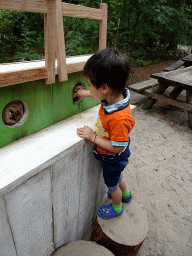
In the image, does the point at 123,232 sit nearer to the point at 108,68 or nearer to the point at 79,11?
the point at 108,68

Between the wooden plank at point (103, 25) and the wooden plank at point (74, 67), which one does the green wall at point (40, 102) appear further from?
the wooden plank at point (103, 25)

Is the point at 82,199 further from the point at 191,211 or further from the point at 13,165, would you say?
the point at 191,211

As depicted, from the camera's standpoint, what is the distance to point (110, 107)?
1089mm

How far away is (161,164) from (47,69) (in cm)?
244

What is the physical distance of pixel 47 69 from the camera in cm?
101

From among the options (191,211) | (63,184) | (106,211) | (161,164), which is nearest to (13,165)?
(63,184)

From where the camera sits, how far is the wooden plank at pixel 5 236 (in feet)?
2.80

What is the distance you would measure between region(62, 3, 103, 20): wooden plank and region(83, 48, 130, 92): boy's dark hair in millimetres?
273

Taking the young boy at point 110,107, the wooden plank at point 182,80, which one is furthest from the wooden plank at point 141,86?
the young boy at point 110,107

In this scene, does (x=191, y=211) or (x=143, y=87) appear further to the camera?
(x=143, y=87)

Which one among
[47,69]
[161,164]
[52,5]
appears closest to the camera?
[52,5]

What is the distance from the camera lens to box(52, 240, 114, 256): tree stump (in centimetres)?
130

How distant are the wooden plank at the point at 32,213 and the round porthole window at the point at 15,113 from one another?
299 millimetres

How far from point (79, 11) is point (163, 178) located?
91.3 inches
